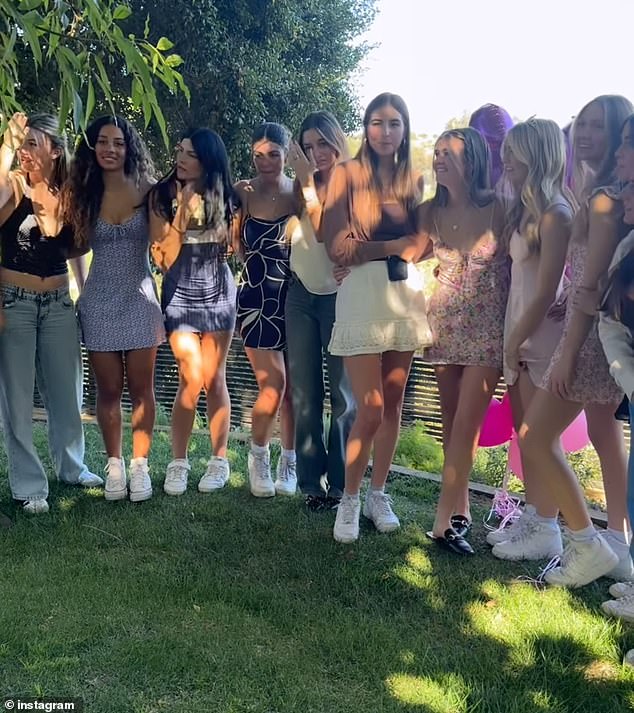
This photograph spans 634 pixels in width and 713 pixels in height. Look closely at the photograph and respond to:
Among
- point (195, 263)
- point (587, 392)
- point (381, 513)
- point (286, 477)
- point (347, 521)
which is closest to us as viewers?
point (587, 392)

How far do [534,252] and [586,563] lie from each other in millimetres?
1273

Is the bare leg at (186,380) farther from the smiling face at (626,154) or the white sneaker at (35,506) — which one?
the smiling face at (626,154)

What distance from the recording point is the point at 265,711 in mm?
1942

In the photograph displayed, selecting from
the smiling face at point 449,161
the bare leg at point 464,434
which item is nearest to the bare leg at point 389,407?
the bare leg at point 464,434

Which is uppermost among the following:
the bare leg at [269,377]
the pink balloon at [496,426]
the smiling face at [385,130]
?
the smiling face at [385,130]

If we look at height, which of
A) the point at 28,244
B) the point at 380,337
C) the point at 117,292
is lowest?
the point at 380,337

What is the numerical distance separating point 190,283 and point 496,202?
160cm

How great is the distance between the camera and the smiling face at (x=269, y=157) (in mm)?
3387

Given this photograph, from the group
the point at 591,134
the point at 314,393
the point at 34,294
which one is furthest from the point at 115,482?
the point at 591,134

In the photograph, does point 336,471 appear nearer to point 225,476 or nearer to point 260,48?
point 225,476

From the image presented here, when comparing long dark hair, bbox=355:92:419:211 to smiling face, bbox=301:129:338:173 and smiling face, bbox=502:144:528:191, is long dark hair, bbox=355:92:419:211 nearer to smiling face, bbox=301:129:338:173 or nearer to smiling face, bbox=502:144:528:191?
smiling face, bbox=301:129:338:173

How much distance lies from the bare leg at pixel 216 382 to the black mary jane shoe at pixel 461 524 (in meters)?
1.37

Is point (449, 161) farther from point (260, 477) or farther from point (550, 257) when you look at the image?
point (260, 477)

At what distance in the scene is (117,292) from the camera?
3.39 m
